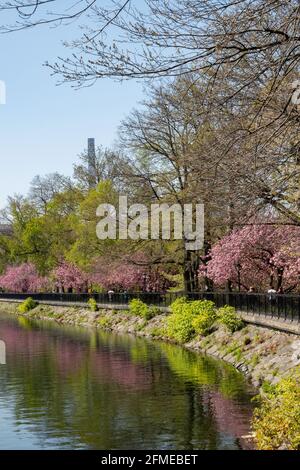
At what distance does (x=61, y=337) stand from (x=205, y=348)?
46.0 ft

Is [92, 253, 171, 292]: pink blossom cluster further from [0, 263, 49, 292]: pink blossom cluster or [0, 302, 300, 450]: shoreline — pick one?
[0, 263, 49, 292]: pink blossom cluster

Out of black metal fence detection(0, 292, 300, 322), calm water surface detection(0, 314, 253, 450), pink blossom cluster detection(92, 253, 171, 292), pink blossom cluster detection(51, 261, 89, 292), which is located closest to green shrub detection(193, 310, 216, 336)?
black metal fence detection(0, 292, 300, 322)

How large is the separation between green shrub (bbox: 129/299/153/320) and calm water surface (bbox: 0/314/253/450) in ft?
31.5

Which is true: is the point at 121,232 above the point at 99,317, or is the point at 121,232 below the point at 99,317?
above

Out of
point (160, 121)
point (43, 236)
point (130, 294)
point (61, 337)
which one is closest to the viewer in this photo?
point (160, 121)

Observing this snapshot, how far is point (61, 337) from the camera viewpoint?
47156 millimetres

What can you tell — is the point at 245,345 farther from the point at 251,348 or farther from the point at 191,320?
the point at 191,320

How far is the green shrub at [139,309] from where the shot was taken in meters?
48.9

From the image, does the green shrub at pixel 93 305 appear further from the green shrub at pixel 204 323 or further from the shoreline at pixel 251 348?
the green shrub at pixel 204 323
